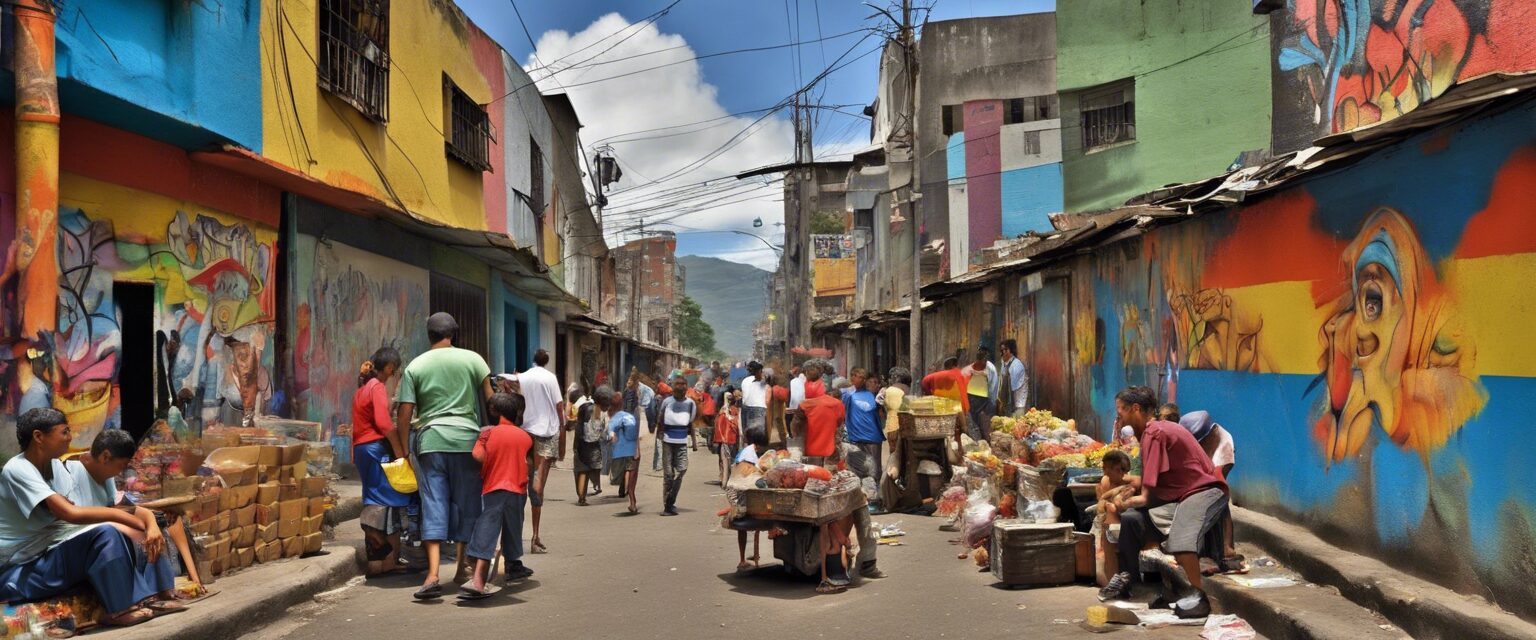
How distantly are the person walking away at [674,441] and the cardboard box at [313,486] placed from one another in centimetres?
485

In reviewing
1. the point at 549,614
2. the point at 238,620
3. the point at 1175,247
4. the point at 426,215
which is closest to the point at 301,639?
the point at 238,620

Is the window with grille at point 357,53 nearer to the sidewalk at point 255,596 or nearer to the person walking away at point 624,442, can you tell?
the person walking away at point 624,442

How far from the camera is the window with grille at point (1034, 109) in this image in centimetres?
3080

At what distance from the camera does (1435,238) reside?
21.9 ft

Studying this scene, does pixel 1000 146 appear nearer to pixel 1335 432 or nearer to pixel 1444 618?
pixel 1335 432

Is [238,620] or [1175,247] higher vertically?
[1175,247]

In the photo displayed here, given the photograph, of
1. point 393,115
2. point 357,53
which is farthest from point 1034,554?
point 393,115

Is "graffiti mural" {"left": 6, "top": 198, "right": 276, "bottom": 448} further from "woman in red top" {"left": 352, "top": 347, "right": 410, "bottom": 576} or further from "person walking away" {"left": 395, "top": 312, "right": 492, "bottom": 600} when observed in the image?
"person walking away" {"left": 395, "top": 312, "right": 492, "bottom": 600}

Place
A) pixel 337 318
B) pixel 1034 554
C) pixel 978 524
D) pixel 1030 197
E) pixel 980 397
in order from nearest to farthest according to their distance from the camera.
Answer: pixel 1034 554
pixel 978 524
pixel 337 318
pixel 980 397
pixel 1030 197

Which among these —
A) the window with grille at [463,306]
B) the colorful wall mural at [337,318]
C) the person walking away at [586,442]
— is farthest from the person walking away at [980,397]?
the window with grille at [463,306]

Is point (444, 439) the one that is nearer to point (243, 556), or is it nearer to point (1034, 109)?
point (243, 556)

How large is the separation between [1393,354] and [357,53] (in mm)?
11965

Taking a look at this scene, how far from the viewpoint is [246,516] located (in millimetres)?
8172

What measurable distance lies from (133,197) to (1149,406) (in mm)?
8002
